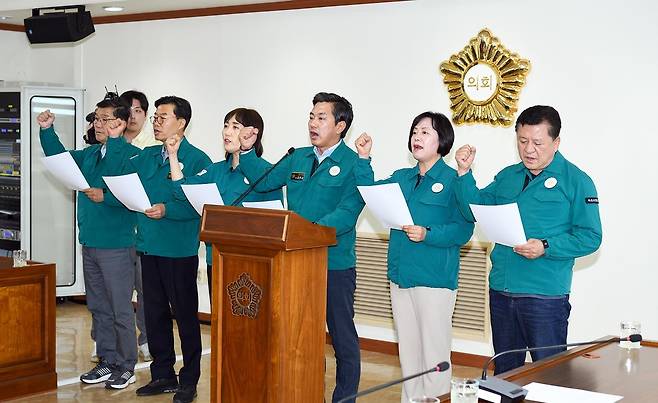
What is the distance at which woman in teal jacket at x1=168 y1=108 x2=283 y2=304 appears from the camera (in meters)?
4.53

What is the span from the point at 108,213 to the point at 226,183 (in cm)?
96

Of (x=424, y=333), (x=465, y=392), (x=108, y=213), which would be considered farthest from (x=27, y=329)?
(x=465, y=392)

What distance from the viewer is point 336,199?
414 cm

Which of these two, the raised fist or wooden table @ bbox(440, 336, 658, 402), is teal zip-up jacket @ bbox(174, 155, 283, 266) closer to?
the raised fist

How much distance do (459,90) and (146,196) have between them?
7.51ft

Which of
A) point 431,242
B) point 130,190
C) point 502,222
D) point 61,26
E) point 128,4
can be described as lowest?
point 431,242

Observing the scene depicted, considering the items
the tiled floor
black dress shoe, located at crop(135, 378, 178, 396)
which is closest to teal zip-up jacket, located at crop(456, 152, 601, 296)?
the tiled floor

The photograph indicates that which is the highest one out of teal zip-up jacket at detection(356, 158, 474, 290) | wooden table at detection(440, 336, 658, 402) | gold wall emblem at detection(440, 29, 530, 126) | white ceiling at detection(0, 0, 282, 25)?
white ceiling at detection(0, 0, 282, 25)

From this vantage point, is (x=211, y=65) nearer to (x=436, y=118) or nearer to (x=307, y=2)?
(x=307, y=2)

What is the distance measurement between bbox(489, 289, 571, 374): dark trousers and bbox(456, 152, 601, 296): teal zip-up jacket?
4 cm

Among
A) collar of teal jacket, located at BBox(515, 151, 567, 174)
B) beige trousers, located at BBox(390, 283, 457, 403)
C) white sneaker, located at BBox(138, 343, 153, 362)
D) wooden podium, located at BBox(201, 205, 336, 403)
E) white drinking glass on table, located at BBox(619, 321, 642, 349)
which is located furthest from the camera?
white sneaker, located at BBox(138, 343, 153, 362)

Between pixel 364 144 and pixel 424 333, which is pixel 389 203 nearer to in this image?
pixel 364 144

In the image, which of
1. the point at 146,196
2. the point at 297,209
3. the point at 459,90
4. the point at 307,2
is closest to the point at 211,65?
the point at 307,2

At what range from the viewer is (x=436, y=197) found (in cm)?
388
